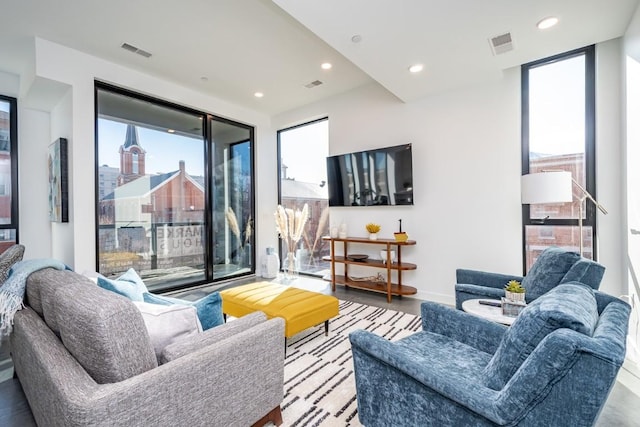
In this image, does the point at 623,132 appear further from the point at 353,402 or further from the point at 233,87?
the point at 233,87

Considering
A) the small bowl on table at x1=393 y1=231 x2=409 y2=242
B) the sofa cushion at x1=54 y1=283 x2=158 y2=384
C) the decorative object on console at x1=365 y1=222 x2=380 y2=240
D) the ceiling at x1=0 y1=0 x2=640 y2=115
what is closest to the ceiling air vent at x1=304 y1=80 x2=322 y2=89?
the ceiling at x1=0 y1=0 x2=640 y2=115

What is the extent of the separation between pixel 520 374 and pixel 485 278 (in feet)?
6.66

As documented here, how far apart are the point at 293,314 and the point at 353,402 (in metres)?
0.79

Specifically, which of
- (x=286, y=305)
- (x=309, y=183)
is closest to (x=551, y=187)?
(x=286, y=305)

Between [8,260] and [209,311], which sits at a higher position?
[8,260]

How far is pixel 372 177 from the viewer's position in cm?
436

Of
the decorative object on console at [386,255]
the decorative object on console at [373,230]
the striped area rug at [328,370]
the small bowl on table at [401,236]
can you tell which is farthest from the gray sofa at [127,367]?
the decorative object on console at [373,230]

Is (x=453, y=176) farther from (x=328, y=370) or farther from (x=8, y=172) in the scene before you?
(x=8, y=172)

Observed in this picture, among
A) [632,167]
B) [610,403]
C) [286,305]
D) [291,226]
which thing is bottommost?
[610,403]

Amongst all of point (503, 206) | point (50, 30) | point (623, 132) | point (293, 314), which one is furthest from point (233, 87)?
point (623, 132)

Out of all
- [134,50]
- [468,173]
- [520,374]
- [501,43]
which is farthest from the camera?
[468,173]

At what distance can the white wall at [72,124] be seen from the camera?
333 cm

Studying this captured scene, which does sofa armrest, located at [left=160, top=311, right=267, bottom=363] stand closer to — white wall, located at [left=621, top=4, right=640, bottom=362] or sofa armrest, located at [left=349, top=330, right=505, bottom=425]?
sofa armrest, located at [left=349, top=330, right=505, bottom=425]

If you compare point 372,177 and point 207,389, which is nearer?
point 207,389
